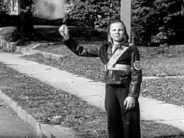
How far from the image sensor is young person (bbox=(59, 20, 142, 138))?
5.02 m

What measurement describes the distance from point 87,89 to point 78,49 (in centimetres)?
652

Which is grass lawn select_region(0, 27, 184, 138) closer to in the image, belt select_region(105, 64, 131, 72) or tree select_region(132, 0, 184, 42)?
tree select_region(132, 0, 184, 42)

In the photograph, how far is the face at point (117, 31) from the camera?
5.04 meters

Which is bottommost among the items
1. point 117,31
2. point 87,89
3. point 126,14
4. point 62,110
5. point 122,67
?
point 87,89

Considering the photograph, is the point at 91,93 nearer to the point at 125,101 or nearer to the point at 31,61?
the point at 125,101

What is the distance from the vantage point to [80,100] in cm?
1005

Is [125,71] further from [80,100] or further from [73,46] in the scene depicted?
[80,100]

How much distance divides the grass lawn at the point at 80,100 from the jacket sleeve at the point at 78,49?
1.71 m

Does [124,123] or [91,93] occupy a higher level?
[124,123]

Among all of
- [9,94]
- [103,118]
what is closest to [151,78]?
[9,94]

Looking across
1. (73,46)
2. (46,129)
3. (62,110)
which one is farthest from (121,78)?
(62,110)

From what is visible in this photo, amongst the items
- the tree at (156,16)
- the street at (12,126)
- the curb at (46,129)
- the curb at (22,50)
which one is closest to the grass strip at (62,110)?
the curb at (46,129)

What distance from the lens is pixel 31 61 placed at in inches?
767

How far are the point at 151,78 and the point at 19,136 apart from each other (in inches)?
253
